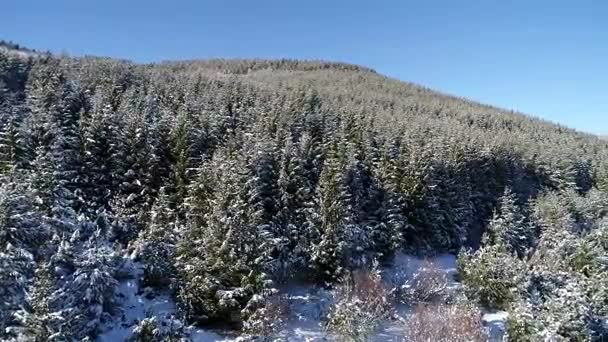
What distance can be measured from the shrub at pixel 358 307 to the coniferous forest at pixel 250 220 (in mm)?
116

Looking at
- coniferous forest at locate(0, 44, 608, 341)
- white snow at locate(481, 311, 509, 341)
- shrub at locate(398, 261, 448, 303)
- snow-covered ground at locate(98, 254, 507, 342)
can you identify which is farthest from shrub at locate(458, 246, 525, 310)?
shrub at locate(398, 261, 448, 303)

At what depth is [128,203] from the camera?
99.7ft

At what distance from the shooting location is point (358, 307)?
941 inches

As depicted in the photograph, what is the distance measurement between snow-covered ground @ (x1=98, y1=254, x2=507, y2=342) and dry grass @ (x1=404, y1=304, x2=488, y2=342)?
3.97m

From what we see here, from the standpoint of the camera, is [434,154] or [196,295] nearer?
[196,295]

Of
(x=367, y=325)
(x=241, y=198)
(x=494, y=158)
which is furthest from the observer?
(x=494, y=158)

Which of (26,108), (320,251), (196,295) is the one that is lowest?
(196,295)

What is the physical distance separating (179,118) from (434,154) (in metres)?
22.4

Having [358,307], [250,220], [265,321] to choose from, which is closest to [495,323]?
[358,307]

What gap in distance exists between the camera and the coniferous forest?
21.8 m

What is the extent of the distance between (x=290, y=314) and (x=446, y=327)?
9516 millimetres

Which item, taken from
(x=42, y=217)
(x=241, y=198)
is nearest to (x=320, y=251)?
(x=241, y=198)

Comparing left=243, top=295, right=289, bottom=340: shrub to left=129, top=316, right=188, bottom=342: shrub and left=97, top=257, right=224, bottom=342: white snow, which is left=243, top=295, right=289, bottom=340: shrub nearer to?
left=97, top=257, right=224, bottom=342: white snow

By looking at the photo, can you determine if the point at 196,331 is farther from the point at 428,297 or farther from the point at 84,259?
the point at 428,297
